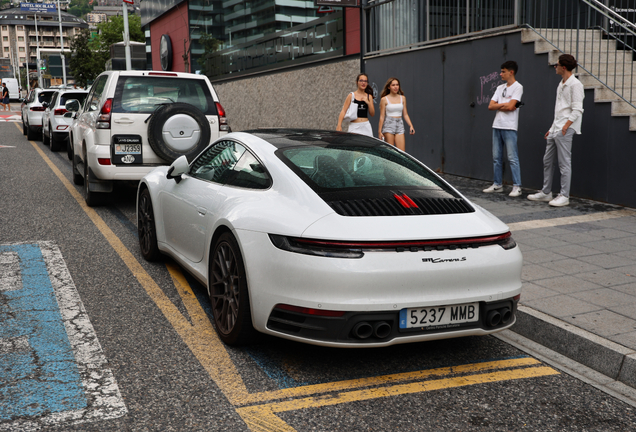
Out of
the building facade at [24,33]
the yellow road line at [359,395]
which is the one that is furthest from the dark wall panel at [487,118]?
the building facade at [24,33]

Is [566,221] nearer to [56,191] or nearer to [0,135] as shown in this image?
[56,191]

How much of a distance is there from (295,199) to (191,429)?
4.73ft

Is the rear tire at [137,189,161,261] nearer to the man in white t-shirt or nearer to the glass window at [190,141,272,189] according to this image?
the glass window at [190,141,272,189]

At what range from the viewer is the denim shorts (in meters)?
10.4

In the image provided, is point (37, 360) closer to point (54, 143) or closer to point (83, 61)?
point (54, 143)

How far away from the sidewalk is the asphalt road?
28 cm

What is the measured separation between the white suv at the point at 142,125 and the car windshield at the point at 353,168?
3869 millimetres

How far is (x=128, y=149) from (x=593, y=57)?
6.95m

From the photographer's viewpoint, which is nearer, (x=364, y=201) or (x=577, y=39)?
(x=364, y=201)

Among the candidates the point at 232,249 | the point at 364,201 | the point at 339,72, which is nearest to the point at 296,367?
the point at 232,249

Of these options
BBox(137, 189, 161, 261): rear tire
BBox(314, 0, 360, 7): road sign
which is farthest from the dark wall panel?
BBox(137, 189, 161, 261): rear tire

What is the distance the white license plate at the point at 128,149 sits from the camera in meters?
8.43

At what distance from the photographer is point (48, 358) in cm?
385

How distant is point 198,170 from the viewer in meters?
5.22
